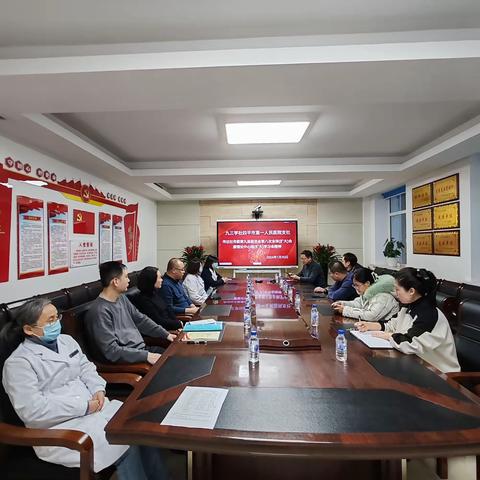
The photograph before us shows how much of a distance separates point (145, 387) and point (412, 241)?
5557 millimetres

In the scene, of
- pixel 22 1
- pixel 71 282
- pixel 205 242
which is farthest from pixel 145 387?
pixel 205 242

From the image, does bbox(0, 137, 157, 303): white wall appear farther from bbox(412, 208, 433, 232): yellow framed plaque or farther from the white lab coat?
bbox(412, 208, 433, 232): yellow framed plaque

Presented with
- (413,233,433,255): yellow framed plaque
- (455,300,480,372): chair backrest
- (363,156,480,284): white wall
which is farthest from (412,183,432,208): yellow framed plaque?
(455,300,480,372): chair backrest

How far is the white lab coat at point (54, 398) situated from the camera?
4.47 feet

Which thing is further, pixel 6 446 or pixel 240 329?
pixel 240 329

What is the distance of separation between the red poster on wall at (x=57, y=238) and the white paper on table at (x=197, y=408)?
301cm

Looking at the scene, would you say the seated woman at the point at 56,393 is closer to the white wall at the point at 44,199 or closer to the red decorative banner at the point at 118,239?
the white wall at the point at 44,199

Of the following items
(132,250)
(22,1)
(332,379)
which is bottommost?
(332,379)

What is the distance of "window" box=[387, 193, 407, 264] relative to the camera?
6.51 meters

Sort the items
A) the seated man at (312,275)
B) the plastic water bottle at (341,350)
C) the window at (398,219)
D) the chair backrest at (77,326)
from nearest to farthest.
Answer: the plastic water bottle at (341,350)
the chair backrest at (77,326)
the seated man at (312,275)
the window at (398,219)

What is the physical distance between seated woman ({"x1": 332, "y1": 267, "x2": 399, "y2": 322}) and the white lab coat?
6.47 feet

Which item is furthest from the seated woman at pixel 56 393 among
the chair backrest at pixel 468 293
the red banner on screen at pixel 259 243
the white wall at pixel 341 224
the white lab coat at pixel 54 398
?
the white wall at pixel 341 224

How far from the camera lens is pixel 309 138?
3900 millimetres

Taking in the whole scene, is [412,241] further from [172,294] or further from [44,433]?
[44,433]
